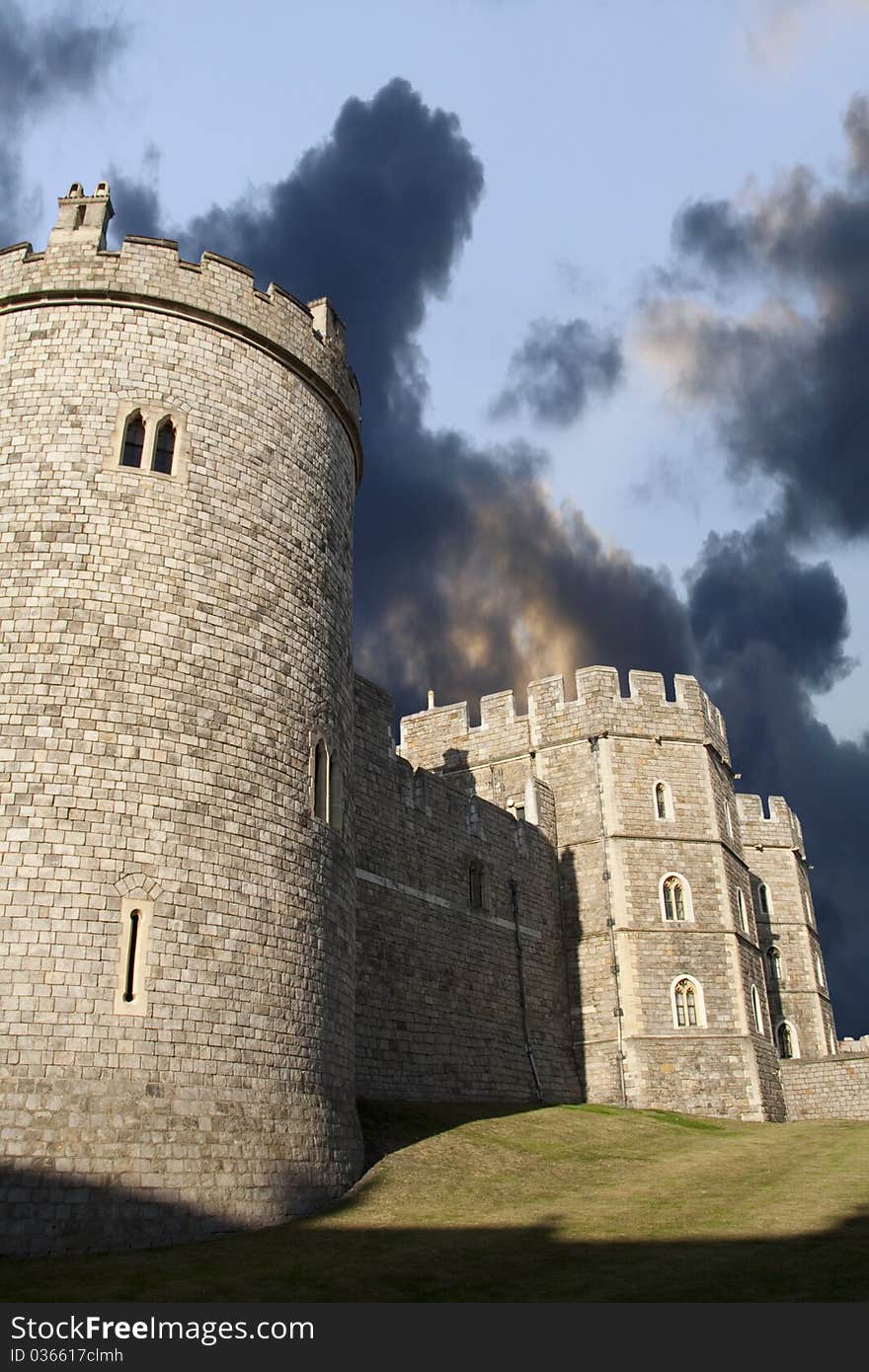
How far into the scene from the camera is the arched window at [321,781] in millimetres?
14156

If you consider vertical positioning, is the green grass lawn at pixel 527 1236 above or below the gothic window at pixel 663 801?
below

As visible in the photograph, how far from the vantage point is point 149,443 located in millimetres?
13664

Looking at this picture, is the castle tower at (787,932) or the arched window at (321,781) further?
the castle tower at (787,932)

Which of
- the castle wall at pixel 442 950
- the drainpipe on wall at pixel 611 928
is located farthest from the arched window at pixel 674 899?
the castle wall at pixel 442 950

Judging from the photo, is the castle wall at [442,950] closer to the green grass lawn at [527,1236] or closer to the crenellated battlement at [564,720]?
the green grass lawn at [527,1236]

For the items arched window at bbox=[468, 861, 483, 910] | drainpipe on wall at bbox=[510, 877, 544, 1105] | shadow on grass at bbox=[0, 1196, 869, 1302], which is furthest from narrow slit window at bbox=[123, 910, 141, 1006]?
drainpipe on wall at bbox=[510, 877, 544, 1105]

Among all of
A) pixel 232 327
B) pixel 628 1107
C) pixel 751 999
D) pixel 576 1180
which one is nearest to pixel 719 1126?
pixel 628 1107

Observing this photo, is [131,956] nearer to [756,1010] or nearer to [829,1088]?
[756,1010]

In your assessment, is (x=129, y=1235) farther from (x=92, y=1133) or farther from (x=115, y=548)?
(x=115, y=548)

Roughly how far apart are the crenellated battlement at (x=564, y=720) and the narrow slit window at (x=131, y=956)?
56.4 ft

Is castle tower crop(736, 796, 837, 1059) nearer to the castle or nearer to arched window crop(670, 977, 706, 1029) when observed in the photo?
arched window crop(670, 977, 706, 1029)

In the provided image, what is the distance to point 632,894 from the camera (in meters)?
25.4

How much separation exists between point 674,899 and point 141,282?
1791 cm

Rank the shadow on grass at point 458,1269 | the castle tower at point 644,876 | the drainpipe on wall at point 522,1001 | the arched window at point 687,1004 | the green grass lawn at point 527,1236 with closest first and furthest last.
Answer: the shadow on grass at point 458,1269, the green grass lawn at point 527,1236, the drainpipe on wall at point 522,1001, the castle tower at point 644,876, the arched window at point 687,1004
